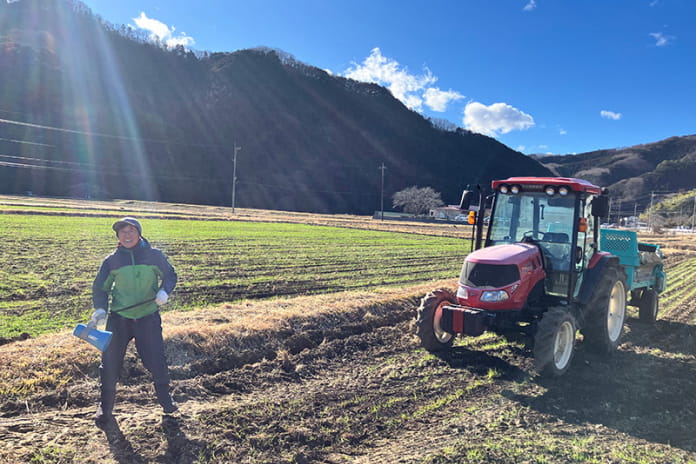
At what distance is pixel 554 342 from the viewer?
556 centimetres

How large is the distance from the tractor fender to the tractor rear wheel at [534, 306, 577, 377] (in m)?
0.79

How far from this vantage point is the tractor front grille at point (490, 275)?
5.81 meters

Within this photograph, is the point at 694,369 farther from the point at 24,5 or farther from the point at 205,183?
the point at 24,5

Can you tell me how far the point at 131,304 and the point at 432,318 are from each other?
4020mm

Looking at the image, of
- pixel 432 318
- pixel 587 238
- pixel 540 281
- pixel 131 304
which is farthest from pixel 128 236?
pixel 587 238

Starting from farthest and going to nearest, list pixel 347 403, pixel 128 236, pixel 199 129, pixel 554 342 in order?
pixel 199 129 < pixel 554 342 < pixel 347 403 < pixel 128 236

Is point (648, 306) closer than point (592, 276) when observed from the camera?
No

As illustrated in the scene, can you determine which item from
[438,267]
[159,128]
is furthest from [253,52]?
[438,267]

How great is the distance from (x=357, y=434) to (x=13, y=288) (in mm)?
9162

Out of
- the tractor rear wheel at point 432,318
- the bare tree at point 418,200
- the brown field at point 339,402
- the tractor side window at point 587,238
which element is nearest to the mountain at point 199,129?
the bare tree at point 418,200

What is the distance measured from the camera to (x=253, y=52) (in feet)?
559

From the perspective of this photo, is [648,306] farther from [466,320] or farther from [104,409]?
[104,409]

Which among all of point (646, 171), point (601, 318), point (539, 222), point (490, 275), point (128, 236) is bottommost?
point (601, 318)

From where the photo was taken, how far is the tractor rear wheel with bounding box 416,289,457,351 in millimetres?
6352
